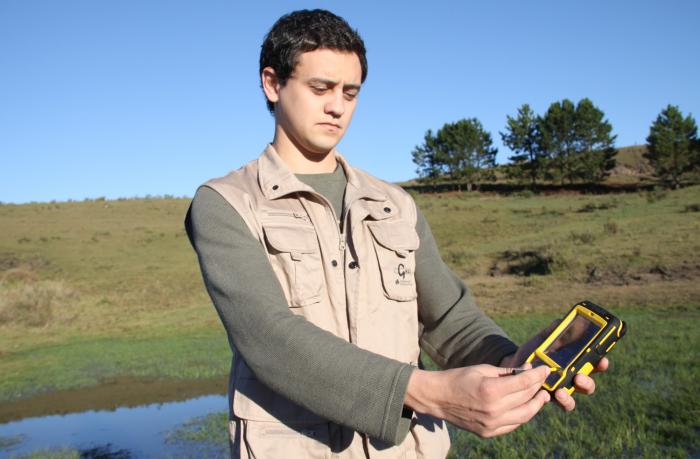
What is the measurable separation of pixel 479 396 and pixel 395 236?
2.25 ft

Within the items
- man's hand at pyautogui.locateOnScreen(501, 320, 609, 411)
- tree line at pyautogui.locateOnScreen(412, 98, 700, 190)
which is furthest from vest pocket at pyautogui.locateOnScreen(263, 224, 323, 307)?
tree line at pyautogui.locateOnScreen(412, 98, 700, 190)

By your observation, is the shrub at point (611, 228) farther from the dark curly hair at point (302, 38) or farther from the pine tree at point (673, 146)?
the pine tree at point (673, 146)

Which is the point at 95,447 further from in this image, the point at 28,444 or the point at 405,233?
the point at 405,233

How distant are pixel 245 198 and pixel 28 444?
21.2 ft

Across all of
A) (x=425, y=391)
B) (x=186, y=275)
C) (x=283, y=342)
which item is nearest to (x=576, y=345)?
(x=425, y=391)

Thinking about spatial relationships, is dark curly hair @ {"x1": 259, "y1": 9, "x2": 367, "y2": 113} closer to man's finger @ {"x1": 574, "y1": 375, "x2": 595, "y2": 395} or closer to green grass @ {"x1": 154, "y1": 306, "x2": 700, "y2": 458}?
man's finger @ {"x1": 574, "y1": 375, "x2": 595, "y2": 395}

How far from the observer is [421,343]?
2.13 m

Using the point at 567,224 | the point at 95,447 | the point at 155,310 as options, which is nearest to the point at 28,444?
the point at 95,447

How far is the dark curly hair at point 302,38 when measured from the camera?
1865mm

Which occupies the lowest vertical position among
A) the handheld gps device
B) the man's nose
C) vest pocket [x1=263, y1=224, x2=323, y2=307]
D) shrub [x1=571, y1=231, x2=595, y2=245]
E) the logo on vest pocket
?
shrub [x1=571, y1=231, x2=595, y2=245]

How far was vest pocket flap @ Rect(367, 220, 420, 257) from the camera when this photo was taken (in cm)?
188

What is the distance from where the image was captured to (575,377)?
1.57m

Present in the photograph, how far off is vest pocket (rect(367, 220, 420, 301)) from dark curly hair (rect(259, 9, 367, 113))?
0.53 m

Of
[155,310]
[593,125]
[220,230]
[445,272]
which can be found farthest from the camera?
[593,125]
